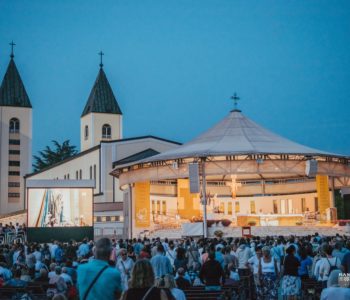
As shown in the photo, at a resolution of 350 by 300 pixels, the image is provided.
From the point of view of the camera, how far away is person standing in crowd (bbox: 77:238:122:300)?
20.5ft

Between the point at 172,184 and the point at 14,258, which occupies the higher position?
the point at 172,184

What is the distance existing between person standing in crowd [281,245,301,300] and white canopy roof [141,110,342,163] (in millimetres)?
23062

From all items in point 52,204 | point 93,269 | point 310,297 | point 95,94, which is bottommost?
point 310,297

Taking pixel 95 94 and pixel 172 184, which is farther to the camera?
pixel 95 94

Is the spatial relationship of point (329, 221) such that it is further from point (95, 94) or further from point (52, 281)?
point (95, 94)

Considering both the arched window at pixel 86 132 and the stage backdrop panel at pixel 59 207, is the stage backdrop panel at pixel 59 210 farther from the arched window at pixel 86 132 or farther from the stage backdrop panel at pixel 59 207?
the arched window at pixel 86 132

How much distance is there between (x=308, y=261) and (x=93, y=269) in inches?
337

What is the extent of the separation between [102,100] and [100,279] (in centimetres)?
6341

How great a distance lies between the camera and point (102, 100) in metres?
69.0

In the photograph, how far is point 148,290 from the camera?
5867mm

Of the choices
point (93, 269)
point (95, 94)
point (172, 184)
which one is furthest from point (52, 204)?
point (95, 94)

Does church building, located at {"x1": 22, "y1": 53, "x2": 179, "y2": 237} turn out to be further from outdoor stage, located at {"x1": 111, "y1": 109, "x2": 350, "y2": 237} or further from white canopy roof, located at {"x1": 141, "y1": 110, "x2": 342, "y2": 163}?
white canopy roof, located at {"x1": 141, "y1": 110, "x2": 342, "y2": 163}

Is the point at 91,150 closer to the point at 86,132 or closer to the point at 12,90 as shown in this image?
the point at 86,132

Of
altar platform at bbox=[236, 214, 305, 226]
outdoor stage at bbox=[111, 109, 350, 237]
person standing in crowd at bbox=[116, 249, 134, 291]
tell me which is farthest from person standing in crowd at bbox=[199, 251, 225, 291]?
altar platform at bbox=[236, 214, 305, 226]
